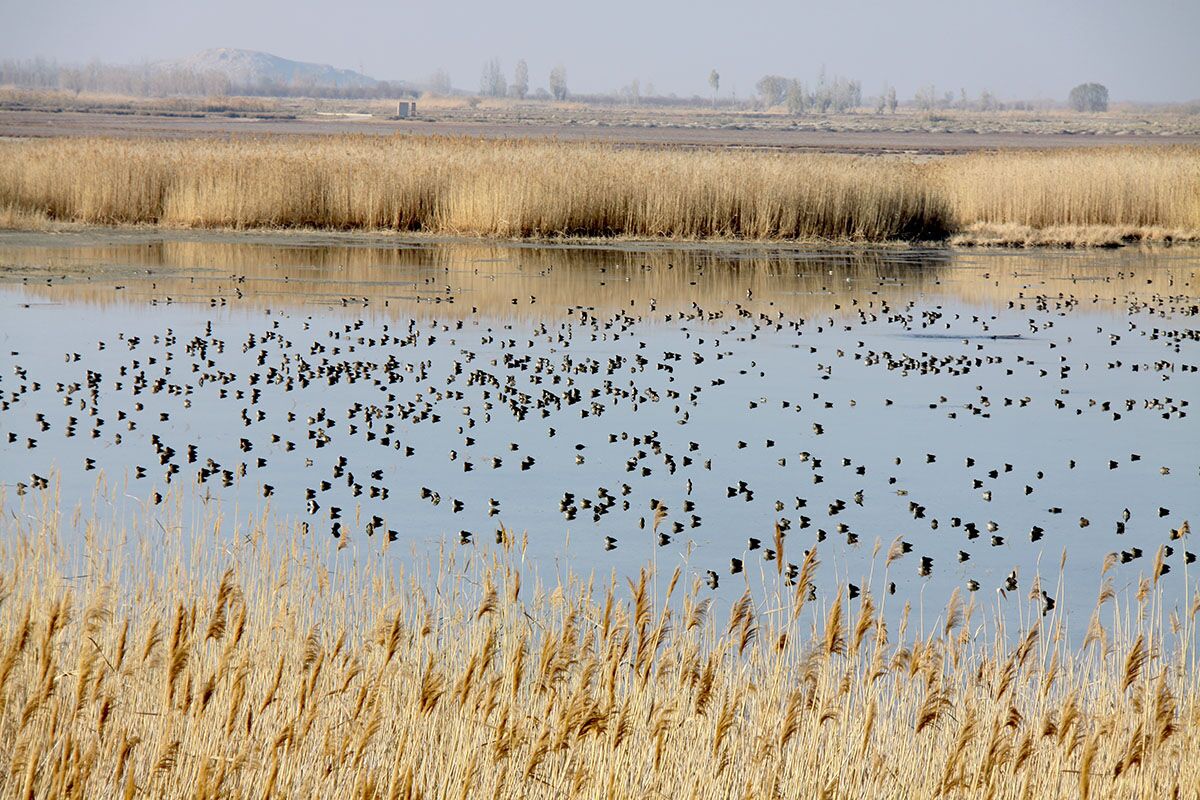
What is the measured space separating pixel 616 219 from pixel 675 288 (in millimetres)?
8005

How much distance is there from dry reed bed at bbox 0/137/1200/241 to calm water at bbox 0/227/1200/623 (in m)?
5.81

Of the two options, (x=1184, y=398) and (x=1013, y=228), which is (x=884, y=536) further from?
(x=1013, y=228)

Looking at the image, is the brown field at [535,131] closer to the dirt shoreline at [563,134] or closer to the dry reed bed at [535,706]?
the dirt shoreline at [563,134]

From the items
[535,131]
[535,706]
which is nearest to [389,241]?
[535,706]

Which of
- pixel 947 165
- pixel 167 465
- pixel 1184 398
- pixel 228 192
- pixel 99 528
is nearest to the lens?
pixel 99 528

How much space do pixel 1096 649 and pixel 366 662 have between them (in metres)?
4.01

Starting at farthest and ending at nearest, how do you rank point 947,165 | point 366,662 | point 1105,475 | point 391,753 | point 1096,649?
point 947,165 < point 1105,475 < point 1096,649 < point 366,662 < point 391,753

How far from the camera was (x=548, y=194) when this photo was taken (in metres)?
31.6

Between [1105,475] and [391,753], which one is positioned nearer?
[391,753]

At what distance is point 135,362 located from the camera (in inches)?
625

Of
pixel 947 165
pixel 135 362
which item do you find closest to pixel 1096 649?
pixel 135 362

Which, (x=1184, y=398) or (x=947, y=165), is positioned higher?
(x=947, y=165)

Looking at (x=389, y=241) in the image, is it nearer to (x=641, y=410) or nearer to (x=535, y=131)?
(x=641, y=410)

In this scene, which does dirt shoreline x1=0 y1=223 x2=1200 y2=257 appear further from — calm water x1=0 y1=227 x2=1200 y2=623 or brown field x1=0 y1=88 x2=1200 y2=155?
brown field x1=0 y1=88 x2=1200 y2=155
